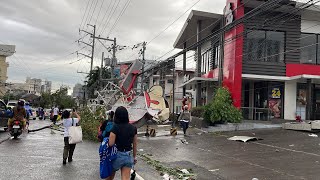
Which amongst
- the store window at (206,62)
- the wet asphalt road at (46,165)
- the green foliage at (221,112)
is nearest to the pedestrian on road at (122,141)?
the wet asphalt road at (46,165)

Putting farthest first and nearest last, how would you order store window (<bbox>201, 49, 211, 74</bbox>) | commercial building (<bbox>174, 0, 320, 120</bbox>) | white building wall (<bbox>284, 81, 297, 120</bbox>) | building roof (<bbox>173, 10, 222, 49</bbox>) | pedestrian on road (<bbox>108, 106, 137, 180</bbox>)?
store window (<bbox>201, 49, 211, 74</bbox>)
building roof (<bbox>173, 10, 222, 49</bbox>)
white building wall (<bbox>284, 81, 297, 120</bbox>)
commercial building (<bbox>174, 0, 320, 120</bbox>)
pedestrian on road (<bbox>108, 106, 137, 180</bbox>)

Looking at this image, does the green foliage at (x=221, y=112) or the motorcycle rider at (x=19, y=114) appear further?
the green foliage at (x=221, y=112)

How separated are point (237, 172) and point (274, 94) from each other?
1686 cm

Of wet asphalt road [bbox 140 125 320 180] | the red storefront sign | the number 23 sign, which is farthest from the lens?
the number 23 sign

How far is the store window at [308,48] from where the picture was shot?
25.1 m

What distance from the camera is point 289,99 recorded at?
24.9 meters

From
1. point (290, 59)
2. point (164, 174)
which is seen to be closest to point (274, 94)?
point (290, 59)

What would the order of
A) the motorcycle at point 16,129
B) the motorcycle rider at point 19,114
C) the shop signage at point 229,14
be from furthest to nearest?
the shop signage at point 229,14, the motorcycle rider at point 19,114, the motorcycle at point 16,129

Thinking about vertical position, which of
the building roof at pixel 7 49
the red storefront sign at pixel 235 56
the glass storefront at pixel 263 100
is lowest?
the glass storefront at pixel 263 100

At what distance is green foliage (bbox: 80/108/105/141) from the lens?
18016 mm

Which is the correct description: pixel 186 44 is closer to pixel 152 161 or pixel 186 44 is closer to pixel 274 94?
pixel 274 94

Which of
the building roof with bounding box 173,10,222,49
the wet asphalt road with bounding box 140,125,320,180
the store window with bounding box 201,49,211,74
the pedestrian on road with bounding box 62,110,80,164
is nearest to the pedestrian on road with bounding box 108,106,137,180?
the wet asphalt road with bounding box 140,125,320,180

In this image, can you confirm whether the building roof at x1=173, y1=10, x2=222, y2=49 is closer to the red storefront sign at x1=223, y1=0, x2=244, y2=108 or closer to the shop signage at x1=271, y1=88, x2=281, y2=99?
the red storefront sign at x1=223, y1=0, x2=244, y2=108

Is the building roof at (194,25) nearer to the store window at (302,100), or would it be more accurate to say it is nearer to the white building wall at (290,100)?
the white building wall at (290,100)
